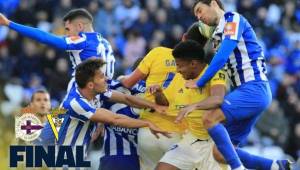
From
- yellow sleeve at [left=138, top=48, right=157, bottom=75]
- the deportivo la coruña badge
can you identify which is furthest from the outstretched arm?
the deportivo la coruña badge

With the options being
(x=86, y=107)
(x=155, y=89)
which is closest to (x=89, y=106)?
(x=86, y=107)

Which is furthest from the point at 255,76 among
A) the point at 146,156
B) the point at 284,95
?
the point at 284,95

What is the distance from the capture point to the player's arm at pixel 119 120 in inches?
435

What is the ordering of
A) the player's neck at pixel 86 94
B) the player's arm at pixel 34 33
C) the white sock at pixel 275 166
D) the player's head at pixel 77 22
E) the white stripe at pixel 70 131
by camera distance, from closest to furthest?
the player's neck at pixel 86 94 → the white stripe at pixel 70 131 → the white sock at pixel 275 166 → the player's arm at pixel 34 33 → the player's head at pixel 77 22

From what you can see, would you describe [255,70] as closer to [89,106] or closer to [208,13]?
[208,13]

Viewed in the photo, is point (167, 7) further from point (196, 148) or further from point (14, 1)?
point (196, 148)

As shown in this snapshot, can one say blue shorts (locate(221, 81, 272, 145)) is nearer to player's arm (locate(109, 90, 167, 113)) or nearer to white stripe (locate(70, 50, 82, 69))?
player's arm (locate(109, 90, 167, 113))

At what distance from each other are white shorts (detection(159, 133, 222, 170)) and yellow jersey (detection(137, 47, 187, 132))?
347mm

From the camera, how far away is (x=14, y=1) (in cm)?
2116

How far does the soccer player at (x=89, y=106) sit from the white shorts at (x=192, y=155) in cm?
26

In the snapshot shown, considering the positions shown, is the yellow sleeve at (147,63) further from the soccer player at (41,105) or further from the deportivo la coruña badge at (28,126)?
the soccer player at (41,105)

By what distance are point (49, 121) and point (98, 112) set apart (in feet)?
2.77

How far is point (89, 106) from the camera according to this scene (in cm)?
1109

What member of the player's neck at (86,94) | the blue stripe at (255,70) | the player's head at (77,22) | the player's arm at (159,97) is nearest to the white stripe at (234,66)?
the blue stripe at (255,70)
